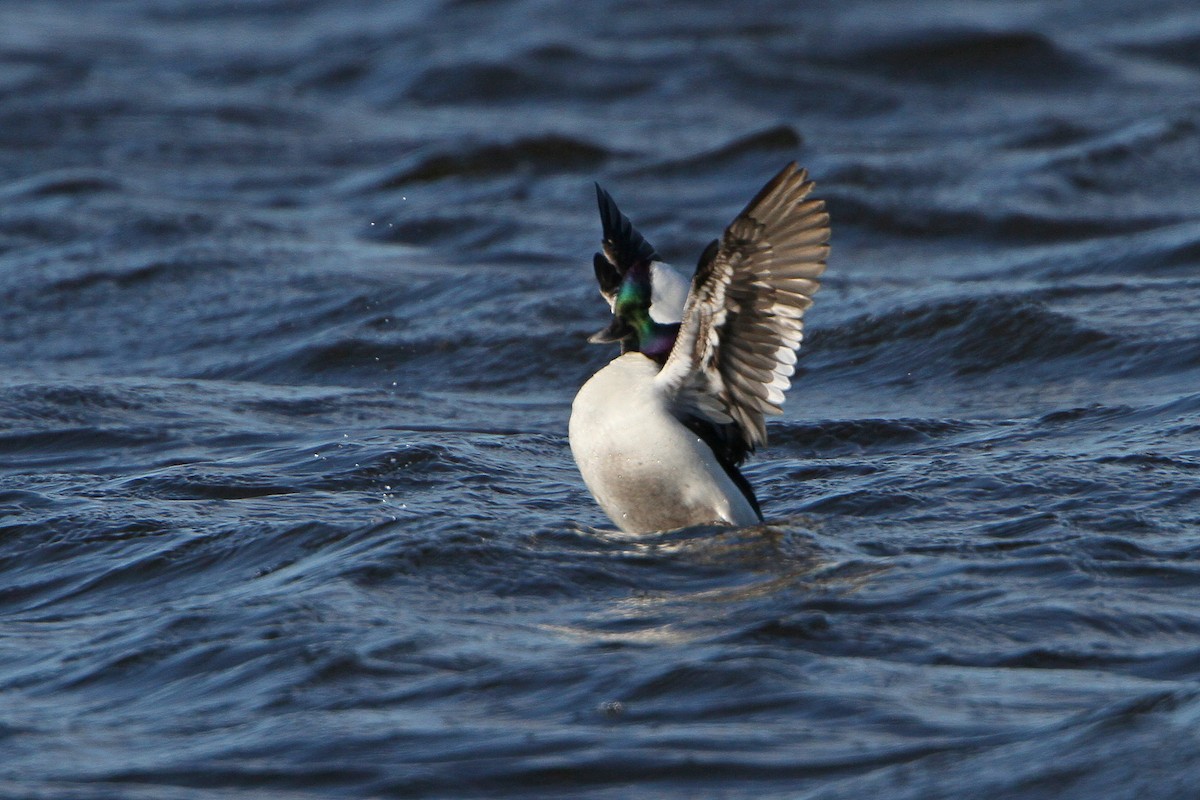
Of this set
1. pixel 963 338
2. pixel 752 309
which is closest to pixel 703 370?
pixel 752 309

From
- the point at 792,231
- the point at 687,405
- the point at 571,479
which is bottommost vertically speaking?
the point at 571,479

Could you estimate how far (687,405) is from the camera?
566 cm

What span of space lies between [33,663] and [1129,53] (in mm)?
13766

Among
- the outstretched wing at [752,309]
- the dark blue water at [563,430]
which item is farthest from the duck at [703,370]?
the dark blue water at [563,430]

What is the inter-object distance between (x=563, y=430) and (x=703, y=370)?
238 centimetres

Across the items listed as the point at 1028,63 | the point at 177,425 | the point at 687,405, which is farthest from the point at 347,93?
the point at 687,405

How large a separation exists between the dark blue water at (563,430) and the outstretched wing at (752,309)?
0.45 m

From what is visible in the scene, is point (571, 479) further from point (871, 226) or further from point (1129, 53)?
point (1129, 53)

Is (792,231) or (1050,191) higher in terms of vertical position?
(792,231)

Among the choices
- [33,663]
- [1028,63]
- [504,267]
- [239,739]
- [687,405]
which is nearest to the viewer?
[239,739]

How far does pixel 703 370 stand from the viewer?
5.55 m

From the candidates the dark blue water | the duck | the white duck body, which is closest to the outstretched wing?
the duck

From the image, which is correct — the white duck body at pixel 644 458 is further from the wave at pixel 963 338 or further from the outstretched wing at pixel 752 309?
the wave at pixel 963 338

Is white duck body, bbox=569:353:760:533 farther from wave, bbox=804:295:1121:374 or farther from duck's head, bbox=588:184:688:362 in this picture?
wave, bbox=804:295:1121:374
